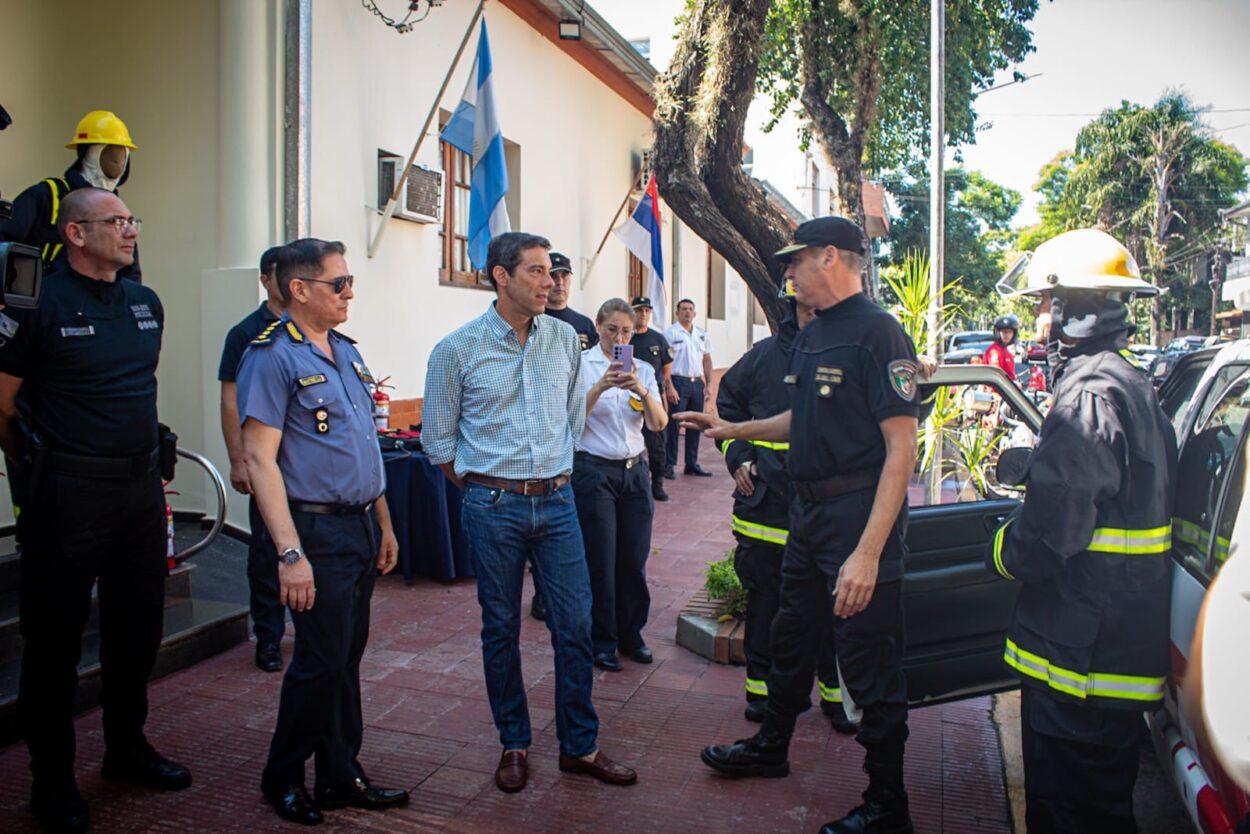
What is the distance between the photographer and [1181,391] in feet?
12.9

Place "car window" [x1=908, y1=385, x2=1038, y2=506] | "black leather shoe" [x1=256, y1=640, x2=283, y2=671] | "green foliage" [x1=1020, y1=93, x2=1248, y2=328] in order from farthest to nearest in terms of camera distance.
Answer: "green foliage" [x1=1020, y1=93, x2=1248, y2=328]
"car window" [x1=908, y1=385, x2=1038, y2=506]
"black leather shoe" [x1=256, y1=640, x2=283, y2=671]

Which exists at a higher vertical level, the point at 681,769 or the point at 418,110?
the point at 418,110

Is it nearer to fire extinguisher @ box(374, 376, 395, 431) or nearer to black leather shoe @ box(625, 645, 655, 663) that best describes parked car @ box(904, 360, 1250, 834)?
black leather shoe @ box(625, 645, 655, 663)

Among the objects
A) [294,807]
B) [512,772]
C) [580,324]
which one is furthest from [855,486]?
[580,324]

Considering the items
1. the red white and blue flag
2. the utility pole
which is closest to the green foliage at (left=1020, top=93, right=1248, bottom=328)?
the utility pole

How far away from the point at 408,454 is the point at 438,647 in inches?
64.1

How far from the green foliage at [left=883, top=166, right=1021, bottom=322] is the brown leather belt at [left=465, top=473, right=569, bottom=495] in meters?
29.6

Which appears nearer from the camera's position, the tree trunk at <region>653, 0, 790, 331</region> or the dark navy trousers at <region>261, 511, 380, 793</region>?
the dark navy trousers at <region>261, 511, 380, 793</region>

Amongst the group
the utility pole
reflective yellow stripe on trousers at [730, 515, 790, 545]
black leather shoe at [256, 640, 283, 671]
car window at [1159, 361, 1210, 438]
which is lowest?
black leather shoe at [256, 640, 283, 671]

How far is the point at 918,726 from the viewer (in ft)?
14.6

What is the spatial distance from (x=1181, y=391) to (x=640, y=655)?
2798 mm

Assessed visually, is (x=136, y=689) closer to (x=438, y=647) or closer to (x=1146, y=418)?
(x=438, y=647)

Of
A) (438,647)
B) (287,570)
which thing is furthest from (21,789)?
(438,647)

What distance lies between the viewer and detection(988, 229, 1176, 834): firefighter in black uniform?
2.74 m
